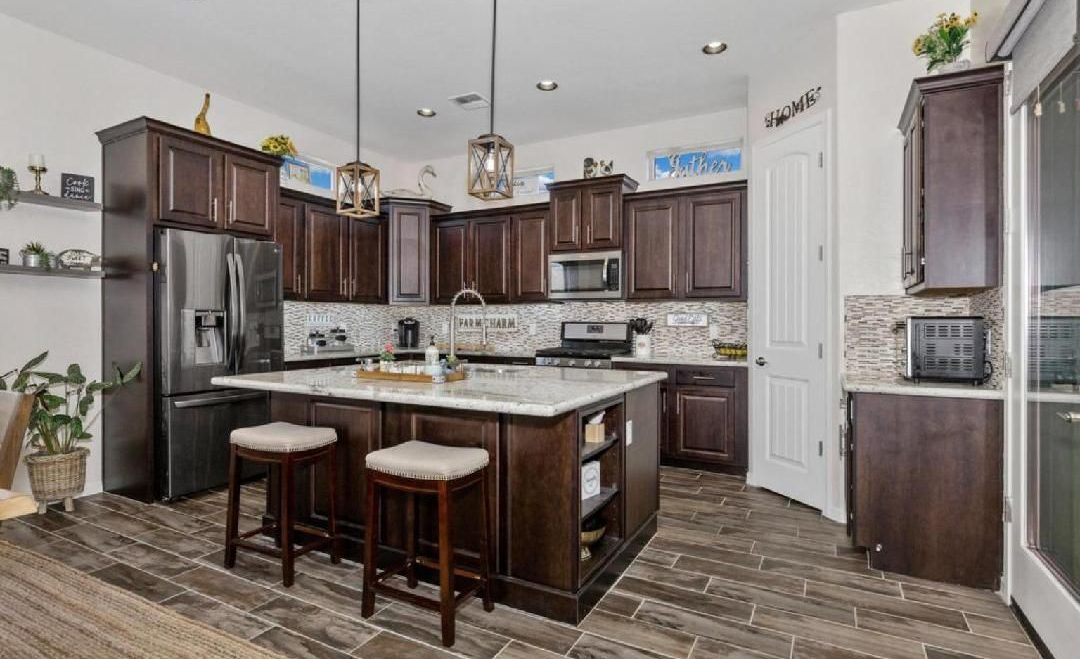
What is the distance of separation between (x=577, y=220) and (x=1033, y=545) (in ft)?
13.0

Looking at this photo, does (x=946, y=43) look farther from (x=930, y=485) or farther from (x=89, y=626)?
(x=89, y=626)

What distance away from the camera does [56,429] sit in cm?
363

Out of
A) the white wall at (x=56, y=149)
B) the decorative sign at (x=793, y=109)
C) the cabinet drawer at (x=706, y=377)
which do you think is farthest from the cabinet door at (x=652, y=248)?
the white wall at (x=56, y=149)

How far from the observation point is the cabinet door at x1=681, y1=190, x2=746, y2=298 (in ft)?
15.8

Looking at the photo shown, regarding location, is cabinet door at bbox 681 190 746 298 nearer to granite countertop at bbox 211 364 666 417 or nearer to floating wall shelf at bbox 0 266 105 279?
granite countertop at bbox 211 364 666 417

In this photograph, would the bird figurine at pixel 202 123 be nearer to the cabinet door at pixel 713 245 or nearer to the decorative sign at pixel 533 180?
the decorative sign at pixel 533 180

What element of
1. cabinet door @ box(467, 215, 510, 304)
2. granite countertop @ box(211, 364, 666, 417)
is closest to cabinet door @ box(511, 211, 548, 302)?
cabinet door @ box(467, 215, 510, 304)

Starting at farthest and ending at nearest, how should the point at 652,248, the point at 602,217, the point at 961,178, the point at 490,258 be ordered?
the point at 490,258 < the point at 602,217 < the point at 652,248 < the point at 961,178

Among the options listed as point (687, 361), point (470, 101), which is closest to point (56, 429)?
point (470, 101)

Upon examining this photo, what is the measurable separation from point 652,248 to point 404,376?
3031 mm

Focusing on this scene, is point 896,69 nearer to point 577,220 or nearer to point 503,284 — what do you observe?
point 577,220

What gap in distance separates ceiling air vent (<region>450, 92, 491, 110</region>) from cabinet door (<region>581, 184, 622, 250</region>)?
47.0 inches

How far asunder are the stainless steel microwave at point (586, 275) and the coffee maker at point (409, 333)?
1.91 m

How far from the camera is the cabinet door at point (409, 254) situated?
6.13 meters
